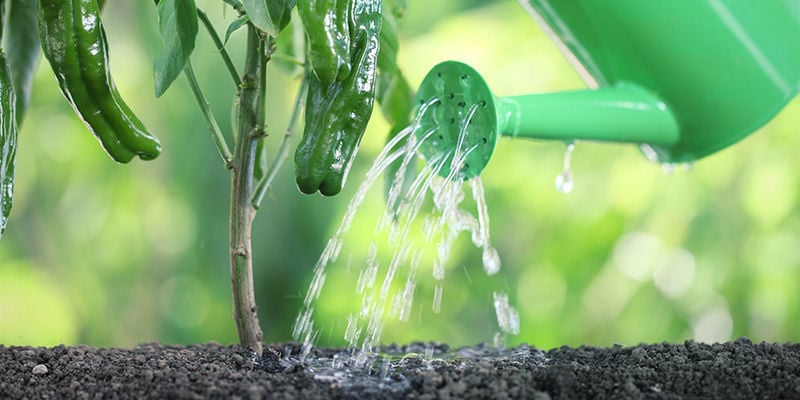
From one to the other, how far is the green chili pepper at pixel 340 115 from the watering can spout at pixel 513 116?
12 centimetres

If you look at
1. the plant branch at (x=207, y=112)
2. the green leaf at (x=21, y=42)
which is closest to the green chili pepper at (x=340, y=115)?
the plant branch at (x=207, y=112)

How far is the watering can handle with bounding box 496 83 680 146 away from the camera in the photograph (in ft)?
3.44

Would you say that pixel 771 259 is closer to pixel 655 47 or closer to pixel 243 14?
pixel 655 47

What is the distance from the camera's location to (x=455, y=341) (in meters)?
2.74

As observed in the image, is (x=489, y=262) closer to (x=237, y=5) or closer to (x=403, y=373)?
(x=403, y=373)

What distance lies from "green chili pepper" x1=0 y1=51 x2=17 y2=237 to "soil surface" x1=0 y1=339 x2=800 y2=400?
0.19 metres

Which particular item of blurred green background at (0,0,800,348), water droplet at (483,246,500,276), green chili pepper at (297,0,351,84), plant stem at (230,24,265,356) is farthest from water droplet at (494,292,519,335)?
blurred green background at (0,0,800,348)

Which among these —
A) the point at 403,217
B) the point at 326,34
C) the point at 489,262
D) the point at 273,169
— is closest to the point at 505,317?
the point at 489,262

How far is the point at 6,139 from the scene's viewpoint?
3.11 feet

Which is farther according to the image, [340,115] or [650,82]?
[650,82]

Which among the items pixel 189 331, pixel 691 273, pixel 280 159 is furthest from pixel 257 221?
pixel 280 159

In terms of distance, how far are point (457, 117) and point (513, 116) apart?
0.07 m

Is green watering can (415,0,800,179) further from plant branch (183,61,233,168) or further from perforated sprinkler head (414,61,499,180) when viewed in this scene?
plant branch (183,61,233,168)

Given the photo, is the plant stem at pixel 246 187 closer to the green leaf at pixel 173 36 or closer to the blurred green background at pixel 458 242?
the green leaf at pixel 173 36
